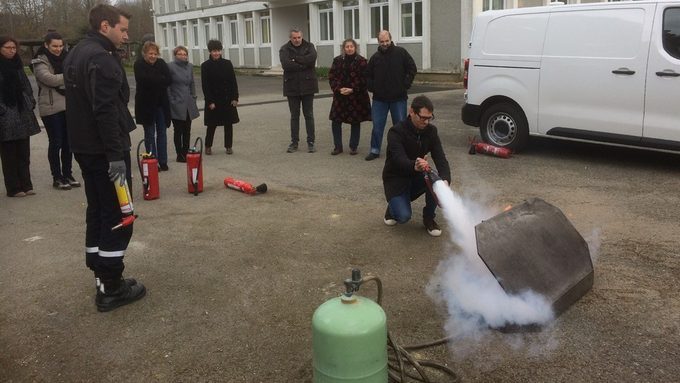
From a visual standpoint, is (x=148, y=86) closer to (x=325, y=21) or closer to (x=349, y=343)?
(x=349, y=343)

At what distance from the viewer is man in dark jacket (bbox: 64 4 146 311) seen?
3.90 metres

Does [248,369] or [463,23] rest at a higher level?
[463,23]

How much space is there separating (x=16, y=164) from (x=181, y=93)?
2523mm

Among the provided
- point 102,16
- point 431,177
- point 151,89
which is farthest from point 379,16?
point 102,16

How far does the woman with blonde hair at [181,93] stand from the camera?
351 inches

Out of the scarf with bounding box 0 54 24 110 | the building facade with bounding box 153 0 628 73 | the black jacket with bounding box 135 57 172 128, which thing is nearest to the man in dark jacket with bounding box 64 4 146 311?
the scarf with bounding box 0 54 24 110

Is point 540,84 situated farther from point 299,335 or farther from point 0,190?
point 0,190

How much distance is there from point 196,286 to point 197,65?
41.2 m

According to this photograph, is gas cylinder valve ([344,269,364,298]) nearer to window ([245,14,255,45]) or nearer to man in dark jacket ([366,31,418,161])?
man in dark jacket ([366,31,418,161])

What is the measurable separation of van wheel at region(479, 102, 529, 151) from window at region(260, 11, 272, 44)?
2762 centimetres

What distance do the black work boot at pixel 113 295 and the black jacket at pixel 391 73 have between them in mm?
5567

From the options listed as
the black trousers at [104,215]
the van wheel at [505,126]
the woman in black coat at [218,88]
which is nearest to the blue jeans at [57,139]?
the woman in black coat at [218,88]

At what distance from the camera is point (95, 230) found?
14.2 ft

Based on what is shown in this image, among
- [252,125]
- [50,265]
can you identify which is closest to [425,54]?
[252,125]
